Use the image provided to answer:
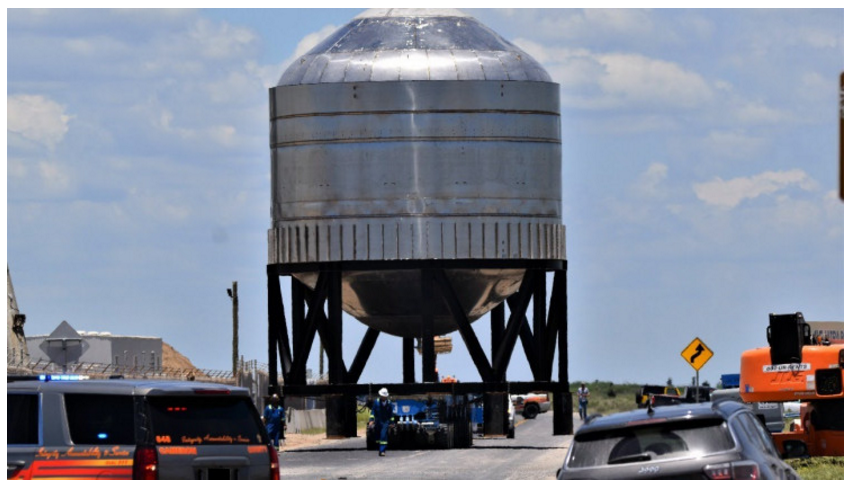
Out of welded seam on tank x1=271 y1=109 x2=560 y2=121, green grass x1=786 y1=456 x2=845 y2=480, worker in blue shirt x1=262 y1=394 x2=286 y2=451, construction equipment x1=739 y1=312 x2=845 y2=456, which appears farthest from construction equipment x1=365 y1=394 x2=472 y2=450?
construction equipment x1=739 y1=312 x2=845 y2=456

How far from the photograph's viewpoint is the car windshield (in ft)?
57.8

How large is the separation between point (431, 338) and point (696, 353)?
21.5 ft

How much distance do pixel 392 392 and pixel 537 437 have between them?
24.0 feet

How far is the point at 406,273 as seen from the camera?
50750 millimetres

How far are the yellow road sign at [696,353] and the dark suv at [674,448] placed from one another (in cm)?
3061

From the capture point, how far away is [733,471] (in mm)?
17234

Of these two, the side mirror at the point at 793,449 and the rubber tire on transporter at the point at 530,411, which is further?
the rubber tire on transporter at the point at 530,411

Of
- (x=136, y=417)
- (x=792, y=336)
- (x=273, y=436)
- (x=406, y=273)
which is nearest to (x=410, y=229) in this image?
(x=406, y=273)

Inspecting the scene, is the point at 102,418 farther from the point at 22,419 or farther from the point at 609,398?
the point at 609,398

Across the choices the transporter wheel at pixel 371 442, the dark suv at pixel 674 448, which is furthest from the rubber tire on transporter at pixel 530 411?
the dark suv at pixel 674 448

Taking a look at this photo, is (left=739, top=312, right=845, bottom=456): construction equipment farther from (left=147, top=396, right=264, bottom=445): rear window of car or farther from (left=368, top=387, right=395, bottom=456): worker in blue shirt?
(left=368, top=387, right=395, bottom=456): worker in blue shirt

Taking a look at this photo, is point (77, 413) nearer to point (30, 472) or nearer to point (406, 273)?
point (30, 472)

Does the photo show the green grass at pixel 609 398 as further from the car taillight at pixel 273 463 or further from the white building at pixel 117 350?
the car taillight at pixel 273 463

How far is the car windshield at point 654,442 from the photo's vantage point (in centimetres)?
1762
